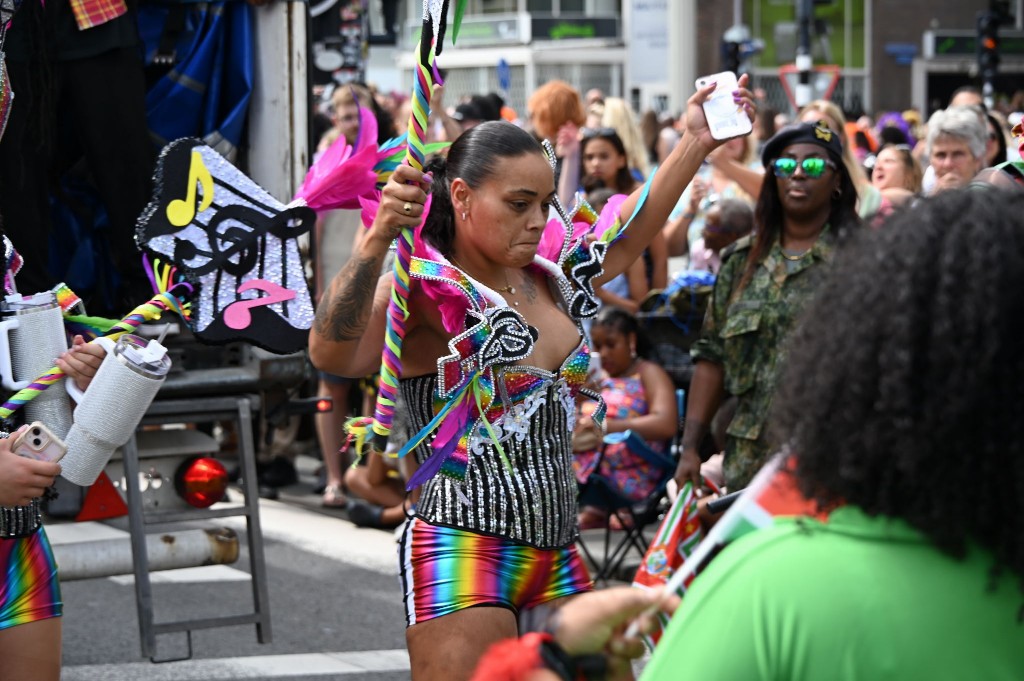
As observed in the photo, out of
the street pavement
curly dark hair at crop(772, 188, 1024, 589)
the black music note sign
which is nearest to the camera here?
curly dark hair at crop(772, 188, 1024, 589)

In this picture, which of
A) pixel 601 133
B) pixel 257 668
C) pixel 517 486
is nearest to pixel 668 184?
pixel 517 486

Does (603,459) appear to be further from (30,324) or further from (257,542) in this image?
(30,324)

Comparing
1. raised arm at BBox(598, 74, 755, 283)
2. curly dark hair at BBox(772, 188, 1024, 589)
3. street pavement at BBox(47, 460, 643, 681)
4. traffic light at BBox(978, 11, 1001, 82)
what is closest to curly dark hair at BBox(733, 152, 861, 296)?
raised arm at BBox(598, 74, 755, 283)

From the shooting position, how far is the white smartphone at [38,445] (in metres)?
3.22

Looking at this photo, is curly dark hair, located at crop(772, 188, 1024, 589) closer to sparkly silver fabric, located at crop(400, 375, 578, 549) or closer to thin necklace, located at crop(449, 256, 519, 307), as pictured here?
sparkly silver fabric, located at crop(400, 375, 578, 549)

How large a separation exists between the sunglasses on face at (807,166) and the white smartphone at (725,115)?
3.63ft

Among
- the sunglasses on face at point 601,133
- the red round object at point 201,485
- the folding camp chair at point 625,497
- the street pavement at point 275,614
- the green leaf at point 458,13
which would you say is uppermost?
the green leaf at point 458,13

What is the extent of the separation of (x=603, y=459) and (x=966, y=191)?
508cm

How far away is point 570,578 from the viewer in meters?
3.55

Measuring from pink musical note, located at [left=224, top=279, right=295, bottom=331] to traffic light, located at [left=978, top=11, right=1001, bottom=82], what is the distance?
20.6 meters

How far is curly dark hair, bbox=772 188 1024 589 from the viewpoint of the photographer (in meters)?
1.55

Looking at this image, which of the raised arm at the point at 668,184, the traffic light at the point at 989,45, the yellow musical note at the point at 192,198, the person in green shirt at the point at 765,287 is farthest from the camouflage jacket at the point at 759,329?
the traffic light at the point at 989,45

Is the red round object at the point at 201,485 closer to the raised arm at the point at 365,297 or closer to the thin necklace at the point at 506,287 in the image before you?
the raised arm at the point at 365,297

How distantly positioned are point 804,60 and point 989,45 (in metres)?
4.86
